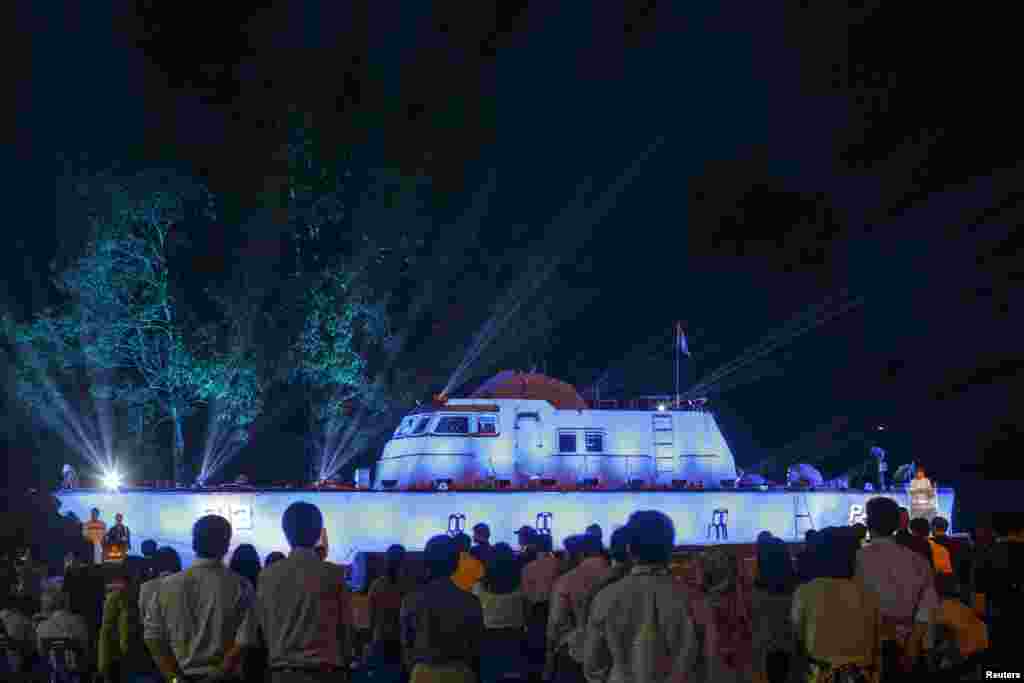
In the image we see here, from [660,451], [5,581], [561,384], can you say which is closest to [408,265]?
[561,384]

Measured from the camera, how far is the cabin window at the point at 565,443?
95.3 feet

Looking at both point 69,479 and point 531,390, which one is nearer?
point 69,479

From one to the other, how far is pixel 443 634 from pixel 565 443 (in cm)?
2177

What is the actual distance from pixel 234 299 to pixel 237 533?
34.0ft

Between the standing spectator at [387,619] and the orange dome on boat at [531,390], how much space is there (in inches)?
711

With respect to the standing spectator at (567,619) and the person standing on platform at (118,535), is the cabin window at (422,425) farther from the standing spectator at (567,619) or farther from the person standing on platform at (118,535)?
the standing spectator at (567,619)

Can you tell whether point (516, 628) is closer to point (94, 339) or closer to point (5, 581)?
point (5, 581)

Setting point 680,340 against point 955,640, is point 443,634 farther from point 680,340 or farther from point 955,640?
point 680,340

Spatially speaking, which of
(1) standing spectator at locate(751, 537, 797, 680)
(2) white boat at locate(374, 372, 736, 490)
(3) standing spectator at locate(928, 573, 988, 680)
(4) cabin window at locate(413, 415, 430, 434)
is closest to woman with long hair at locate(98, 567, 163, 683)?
(1) standing spectator at locate(751, 537, 797, 680)

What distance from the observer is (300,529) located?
762 cm

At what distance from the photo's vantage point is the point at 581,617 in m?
9.47

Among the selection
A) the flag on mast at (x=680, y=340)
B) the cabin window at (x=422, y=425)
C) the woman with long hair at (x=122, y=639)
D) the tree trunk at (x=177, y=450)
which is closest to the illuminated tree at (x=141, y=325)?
the tree trunk at (x=177, y=450)

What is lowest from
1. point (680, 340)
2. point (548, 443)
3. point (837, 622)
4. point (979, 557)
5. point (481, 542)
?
point (837, 622)

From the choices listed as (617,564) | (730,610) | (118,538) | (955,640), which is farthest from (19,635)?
(118,538)
